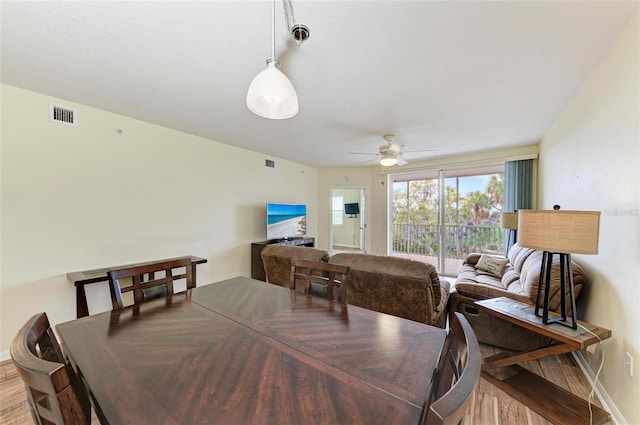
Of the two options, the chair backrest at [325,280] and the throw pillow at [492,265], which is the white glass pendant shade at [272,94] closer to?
the chair backrest at [325,280]

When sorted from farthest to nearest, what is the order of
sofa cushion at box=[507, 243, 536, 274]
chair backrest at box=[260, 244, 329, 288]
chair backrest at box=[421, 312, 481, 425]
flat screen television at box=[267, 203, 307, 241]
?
flat screen television at box=[267, 203, 307, 241] < sofa cushion at box=[507, 243, 536, 274] < chair backrest at box=[260, 244, 329, 288] < chair backrest at box=[421, 312, 481, 425]

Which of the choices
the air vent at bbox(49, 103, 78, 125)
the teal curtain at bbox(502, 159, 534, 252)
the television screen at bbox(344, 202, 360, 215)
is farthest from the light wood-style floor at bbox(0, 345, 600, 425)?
the television screen at bbox(344, 202, 360, 215)

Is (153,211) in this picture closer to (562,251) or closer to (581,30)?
(562,251)

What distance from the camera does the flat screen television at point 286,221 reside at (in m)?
4.84

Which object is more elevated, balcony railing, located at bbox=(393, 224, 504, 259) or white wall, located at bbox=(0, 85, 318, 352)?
white wall, located at bbox=(0, 85, 318, 352)

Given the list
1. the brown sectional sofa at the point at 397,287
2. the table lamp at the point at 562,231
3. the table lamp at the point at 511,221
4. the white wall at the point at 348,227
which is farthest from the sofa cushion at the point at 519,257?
the white wall at the point at 348,227

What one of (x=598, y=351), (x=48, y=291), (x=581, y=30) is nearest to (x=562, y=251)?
(x=598, y=351)

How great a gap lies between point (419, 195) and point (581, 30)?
472 centimetres

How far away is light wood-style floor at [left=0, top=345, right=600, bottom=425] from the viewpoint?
1.67 m

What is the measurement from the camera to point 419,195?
6230 mm

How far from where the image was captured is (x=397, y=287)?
2240 millimetres

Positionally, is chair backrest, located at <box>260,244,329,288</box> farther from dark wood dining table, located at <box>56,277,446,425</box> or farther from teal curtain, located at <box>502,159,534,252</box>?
teal curtain, located at <box>502,159,534,252</box>

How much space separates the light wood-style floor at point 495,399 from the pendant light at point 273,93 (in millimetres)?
1946

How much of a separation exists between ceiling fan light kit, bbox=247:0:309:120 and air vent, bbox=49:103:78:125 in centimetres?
263
